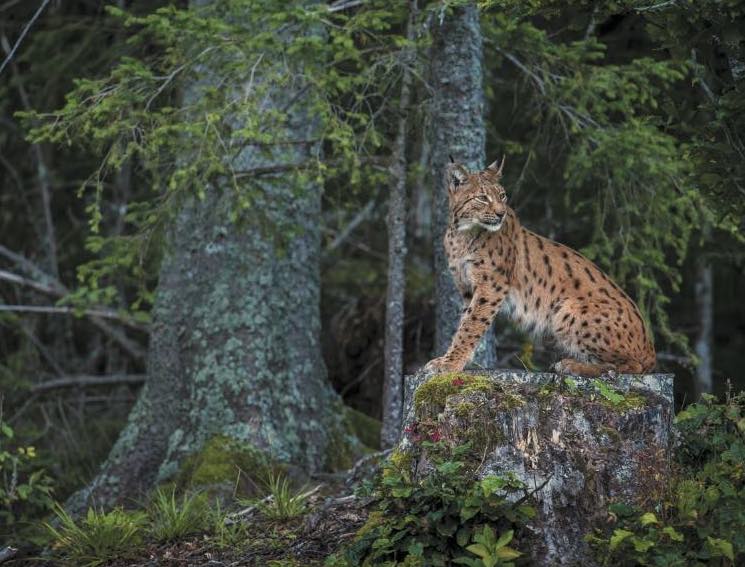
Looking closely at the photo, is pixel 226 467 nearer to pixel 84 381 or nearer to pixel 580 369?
pixel 580 369

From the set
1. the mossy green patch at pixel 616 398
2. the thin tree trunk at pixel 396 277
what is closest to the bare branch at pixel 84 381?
the thin tree trunk at pixel 396 277

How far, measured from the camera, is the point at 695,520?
17.2 ft

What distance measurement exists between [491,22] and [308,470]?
13.1 ft

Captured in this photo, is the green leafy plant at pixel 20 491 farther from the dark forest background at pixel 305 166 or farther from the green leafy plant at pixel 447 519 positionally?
the green leafy plant at pixel 447 519

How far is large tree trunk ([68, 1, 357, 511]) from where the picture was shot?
8523 millimetres

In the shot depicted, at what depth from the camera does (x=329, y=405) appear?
9258 millimetres


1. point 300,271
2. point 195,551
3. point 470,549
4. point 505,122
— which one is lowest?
point 195,551

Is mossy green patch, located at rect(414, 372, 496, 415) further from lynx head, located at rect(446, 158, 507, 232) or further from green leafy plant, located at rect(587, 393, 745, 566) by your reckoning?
lynx head, located at rect(446, 158, 507, 232)

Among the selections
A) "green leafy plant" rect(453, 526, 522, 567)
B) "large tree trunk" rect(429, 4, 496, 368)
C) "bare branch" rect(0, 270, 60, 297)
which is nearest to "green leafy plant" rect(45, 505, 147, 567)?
"green leafy plant" rect(453, 526, 522, 567)

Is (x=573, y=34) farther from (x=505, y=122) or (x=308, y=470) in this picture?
(x=308, y=470)

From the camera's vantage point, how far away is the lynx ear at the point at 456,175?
22.7 ft

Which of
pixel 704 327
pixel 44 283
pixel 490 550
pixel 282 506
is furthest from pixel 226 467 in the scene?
pixel 704 327

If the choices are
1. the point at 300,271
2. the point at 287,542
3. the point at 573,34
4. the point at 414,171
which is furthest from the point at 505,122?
the point at 287,542

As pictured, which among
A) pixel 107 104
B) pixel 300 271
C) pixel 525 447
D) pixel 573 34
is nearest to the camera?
pixel 525 447
